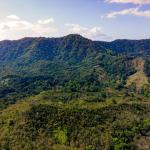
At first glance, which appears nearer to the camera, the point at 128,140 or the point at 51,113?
the point at 128,140

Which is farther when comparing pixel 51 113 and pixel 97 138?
pixel 51 113

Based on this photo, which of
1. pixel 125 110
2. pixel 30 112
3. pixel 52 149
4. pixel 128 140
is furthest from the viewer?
pixel 125 110

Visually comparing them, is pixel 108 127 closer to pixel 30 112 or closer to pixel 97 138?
pixel 97 138

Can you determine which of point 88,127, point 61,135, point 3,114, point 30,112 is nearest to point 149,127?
point 88,127

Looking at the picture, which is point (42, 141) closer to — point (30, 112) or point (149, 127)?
point (30, 112)

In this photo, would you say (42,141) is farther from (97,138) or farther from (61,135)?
(97,138)

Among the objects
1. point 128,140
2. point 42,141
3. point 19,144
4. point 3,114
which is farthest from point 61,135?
point 3,114

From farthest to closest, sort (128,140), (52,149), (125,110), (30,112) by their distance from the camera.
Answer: (125,110) → (30,112) → (128,140) → (52,149)
